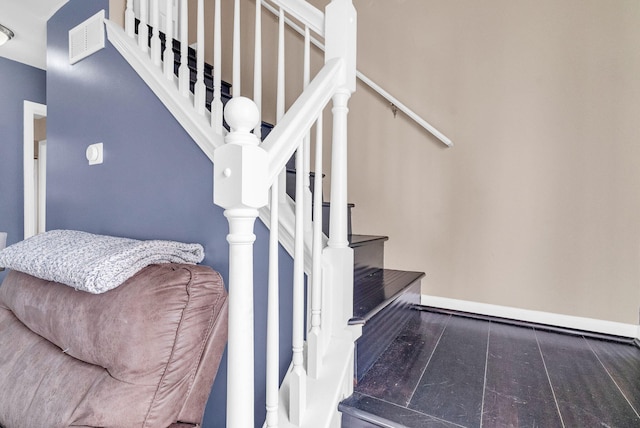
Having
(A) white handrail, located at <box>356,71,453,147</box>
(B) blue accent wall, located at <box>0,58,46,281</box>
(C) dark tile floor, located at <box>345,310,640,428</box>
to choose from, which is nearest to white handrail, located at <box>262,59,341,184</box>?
(C) dark tile floor, located at <box>345,310,640,428</box>

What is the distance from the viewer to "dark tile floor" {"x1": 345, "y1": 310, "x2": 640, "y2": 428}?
0.86m

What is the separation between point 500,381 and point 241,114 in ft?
3.63

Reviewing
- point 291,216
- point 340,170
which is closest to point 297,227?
point 291,216

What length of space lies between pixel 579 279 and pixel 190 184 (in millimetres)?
1732

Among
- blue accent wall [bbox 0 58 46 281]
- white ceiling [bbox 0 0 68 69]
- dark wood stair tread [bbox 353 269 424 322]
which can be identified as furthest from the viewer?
blue accent wall [bbox 0 58 46 281]

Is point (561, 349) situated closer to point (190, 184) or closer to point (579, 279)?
point (579, 279)

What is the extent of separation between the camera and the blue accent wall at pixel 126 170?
1160 millimetres

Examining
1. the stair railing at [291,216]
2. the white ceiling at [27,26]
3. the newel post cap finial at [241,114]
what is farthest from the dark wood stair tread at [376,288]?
the white ceiling at [27,26]

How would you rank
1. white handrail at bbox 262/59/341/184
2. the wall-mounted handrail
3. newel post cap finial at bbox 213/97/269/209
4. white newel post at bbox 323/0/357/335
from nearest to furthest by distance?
newel post cap finial at bbox 213/97/269/209, white handrail at bbox 262/59/341/184, white newel post at bbox 323/0/357/335, the wall-mounted handrail

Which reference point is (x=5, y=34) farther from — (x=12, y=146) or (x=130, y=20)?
(x=130, y=20)

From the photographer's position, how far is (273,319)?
0.77 metres

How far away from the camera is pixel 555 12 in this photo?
1510mm

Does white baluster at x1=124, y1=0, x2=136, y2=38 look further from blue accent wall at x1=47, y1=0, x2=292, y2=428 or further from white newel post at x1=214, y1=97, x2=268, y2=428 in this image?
white newel post at x1=214, y1=97, x2=268, y2=428

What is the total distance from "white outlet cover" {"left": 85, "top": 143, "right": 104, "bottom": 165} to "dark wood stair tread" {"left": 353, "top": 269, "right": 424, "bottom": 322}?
4.44 feet
